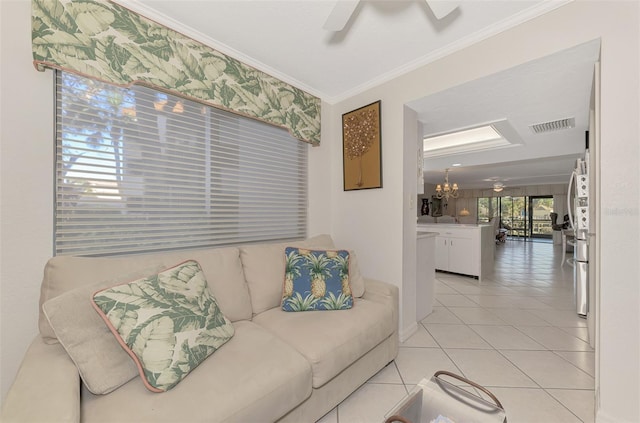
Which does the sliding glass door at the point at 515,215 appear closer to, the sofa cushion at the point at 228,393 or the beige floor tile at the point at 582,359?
the beige floor tile at the point at 582,359

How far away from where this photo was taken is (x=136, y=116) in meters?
1.70

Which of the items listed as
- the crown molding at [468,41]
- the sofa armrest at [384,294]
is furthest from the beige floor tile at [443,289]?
the crown molding at [468,41]

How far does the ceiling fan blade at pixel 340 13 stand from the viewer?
Result: 1257mm

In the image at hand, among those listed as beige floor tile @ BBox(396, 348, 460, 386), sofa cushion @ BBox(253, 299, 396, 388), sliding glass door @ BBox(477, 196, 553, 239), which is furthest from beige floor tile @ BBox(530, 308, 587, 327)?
sliding glass door @ BBox(477, 196, 553, 239)

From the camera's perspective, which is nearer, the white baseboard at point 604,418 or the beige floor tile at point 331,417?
the white baseboard at point 604,418

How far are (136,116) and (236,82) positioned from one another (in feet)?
2.56

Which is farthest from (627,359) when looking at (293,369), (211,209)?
(211,209)

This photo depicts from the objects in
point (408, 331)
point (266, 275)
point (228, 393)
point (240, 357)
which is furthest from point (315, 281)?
point (408, 331)

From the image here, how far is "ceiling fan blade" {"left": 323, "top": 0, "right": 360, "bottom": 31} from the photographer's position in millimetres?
1257

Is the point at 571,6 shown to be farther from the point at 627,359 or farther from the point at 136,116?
the point at 136,116

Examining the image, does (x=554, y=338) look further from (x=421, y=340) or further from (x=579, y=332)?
(x=421, y=340)

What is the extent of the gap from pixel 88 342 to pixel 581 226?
→ 3692mm

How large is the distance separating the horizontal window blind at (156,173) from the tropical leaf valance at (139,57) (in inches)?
4.8

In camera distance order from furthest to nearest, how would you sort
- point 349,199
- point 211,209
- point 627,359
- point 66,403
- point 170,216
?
point 349,199 < point 211,209 < point 170,216 < point 627,359 < point 66,403
